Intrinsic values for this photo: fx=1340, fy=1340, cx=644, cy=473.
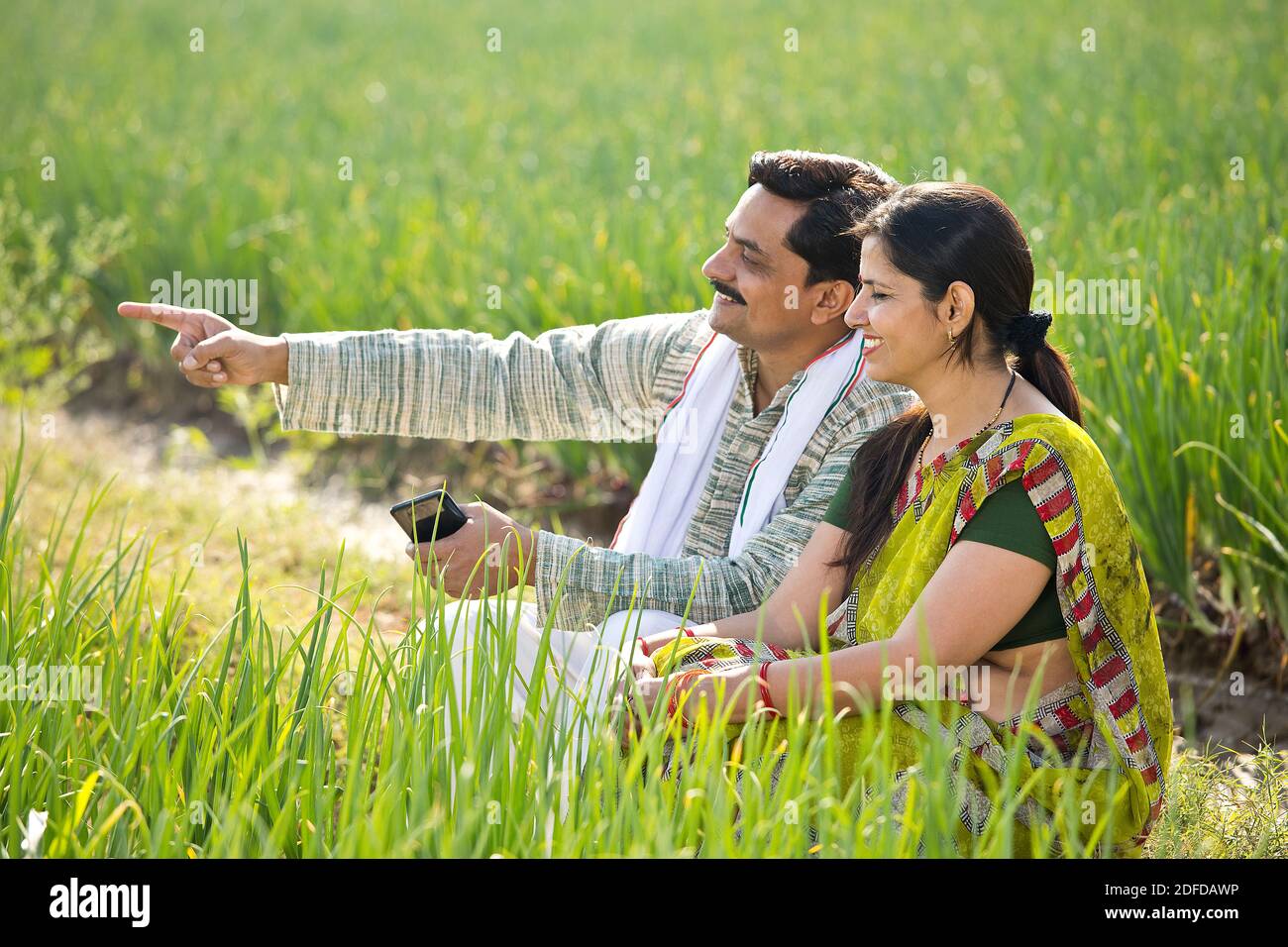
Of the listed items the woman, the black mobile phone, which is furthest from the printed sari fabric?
the black mobile phone

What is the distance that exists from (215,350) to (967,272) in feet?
4.50

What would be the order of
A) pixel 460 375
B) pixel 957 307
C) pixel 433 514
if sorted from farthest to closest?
1. pixel 460 375
2. pixel 433 514
3. pixel 957 307

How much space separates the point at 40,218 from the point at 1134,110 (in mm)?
5182

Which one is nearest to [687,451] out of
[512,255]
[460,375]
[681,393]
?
[681,393]

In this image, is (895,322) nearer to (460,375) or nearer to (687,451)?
(687,451)

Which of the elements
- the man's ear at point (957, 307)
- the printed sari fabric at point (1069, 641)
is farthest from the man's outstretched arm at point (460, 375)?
the printed sari fabric at point (1069, 641)

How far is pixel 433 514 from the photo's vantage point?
2.17 metres

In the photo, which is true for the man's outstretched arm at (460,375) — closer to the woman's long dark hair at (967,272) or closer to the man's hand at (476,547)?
the man's hand at (476,547)

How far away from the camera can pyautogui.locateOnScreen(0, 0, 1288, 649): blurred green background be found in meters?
3.17

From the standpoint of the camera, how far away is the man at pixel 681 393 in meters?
2.26
